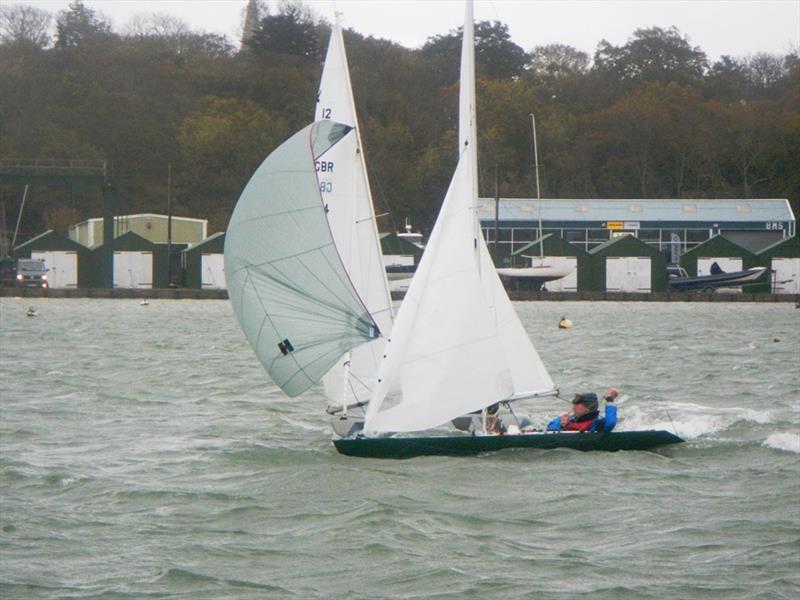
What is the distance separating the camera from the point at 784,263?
6831 cm

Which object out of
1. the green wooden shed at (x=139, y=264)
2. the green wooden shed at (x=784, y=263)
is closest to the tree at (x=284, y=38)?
the green wooden shed at (x=139, y=264)

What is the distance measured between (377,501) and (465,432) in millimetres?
3139

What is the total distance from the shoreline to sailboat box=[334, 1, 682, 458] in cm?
4681

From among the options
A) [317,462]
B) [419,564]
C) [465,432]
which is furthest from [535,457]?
[419,564]

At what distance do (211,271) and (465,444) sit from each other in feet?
167

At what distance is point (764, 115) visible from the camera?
81188mm

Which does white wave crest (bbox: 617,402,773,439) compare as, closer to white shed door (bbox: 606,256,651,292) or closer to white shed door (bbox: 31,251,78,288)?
white shed door (bbox: 606,256,651,292)

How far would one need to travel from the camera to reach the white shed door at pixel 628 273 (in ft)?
220

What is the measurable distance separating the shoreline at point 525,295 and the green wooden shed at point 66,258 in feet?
5.43

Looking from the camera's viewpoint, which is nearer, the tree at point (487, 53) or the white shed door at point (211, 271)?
the white shed door at point (211, 271)

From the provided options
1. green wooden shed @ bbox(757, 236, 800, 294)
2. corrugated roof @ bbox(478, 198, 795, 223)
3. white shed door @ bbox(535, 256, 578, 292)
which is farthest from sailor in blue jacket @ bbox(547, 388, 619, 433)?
corrugated roof @ bbox(478, 198, 795, 223)

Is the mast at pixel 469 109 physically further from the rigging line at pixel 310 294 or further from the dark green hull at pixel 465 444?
the dark green hull at pixel 465 444

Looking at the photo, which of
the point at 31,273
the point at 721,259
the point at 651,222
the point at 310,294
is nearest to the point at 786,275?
the point at 721,259

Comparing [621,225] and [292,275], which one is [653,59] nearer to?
[621,225]
